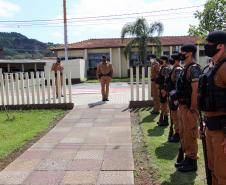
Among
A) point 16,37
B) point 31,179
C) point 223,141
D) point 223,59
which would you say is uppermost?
point 16,37

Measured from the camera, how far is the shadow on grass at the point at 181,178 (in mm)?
5055

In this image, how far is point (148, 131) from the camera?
8.53m

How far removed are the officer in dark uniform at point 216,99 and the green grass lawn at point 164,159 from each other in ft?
3.89

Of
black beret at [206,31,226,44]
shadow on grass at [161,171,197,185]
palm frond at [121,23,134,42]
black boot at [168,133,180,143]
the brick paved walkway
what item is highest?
palm frond at [121,23,134,42]

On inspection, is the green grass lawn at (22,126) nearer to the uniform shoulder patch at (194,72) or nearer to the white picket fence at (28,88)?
the white picket fence at (28,88)

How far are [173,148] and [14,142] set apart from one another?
127 inches

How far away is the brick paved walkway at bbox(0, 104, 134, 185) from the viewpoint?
5406 millimetres

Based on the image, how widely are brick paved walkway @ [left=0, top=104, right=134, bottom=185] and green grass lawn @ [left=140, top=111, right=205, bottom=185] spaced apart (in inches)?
15.2

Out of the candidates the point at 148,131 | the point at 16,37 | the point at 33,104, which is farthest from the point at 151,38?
the point at 16,37

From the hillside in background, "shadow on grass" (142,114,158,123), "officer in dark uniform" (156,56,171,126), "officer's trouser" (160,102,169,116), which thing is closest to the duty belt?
"officer in dark uniform" (156,56,171,126)

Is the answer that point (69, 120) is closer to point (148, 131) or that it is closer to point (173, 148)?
point (148, 131)

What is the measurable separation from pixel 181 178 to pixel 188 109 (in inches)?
37.8

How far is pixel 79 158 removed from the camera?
6473mm

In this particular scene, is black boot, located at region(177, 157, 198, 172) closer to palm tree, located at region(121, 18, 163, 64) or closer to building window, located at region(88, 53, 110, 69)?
palm tree, located at region(121, 18, 163, 64)
